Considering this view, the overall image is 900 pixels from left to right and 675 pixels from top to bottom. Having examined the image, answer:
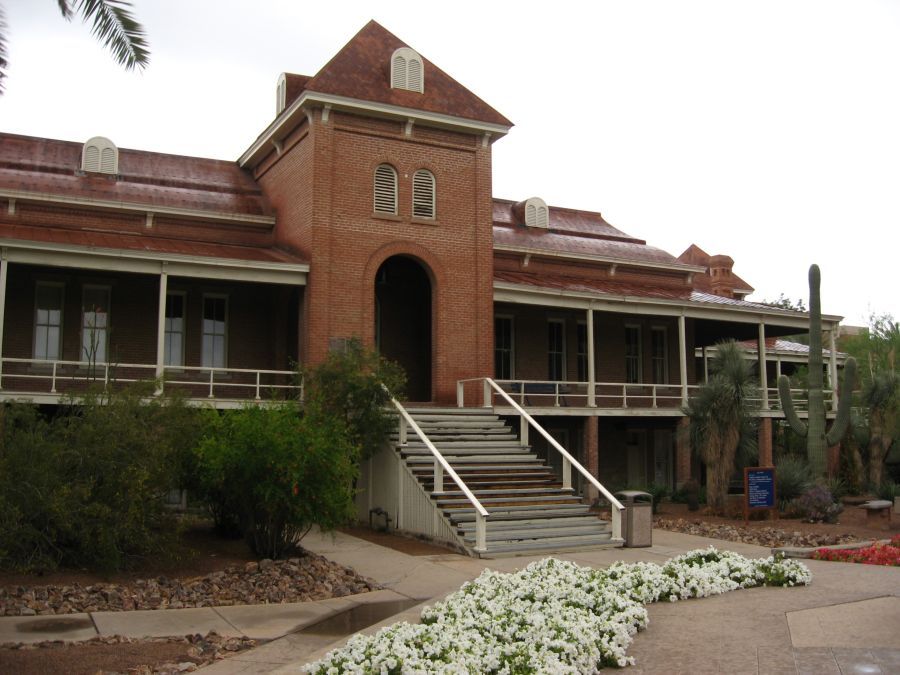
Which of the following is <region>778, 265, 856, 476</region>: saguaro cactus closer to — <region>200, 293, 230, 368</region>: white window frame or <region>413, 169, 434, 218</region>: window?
<region>413, 169, 434, 218</region>: window

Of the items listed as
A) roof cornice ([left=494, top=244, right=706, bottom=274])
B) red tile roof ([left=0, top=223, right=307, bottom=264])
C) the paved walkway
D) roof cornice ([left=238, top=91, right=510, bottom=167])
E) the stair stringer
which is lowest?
the paved walkway

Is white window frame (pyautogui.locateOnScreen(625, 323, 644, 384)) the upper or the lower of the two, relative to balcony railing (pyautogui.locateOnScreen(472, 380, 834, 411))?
upper

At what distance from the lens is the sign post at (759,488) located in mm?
20500

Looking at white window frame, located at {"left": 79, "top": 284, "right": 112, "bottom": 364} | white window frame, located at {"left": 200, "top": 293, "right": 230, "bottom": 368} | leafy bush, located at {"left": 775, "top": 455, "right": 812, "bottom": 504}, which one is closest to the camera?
white window frame, located at {"left": 79, "top": 284, "right": 112, "bottom": 364}

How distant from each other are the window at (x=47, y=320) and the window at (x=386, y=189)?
25.2 feet

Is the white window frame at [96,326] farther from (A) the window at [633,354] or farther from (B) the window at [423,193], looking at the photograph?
(A) the window at [633,354]

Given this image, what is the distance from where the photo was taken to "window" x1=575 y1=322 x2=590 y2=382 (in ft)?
93.8

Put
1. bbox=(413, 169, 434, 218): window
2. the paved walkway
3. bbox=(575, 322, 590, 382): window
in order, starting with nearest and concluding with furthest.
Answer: the paved walkway, bbox=(413, 169, 434, 218): window, bbox=(575, 322, 590, 382): window

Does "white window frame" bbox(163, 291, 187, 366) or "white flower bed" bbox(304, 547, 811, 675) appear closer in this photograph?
"white flower bed" bbox(304, 547, 811, 675)

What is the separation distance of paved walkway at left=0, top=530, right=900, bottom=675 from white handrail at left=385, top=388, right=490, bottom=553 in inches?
56.6

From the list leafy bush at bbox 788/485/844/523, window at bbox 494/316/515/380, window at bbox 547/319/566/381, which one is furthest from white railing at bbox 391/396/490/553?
window at bbox 547/319/566/381

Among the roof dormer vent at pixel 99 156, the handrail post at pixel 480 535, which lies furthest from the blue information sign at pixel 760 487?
the roof dormer vent at pixel 99 156

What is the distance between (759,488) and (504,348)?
8920 mm

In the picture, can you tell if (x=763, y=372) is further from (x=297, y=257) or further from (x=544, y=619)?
(x=544, y=619)
